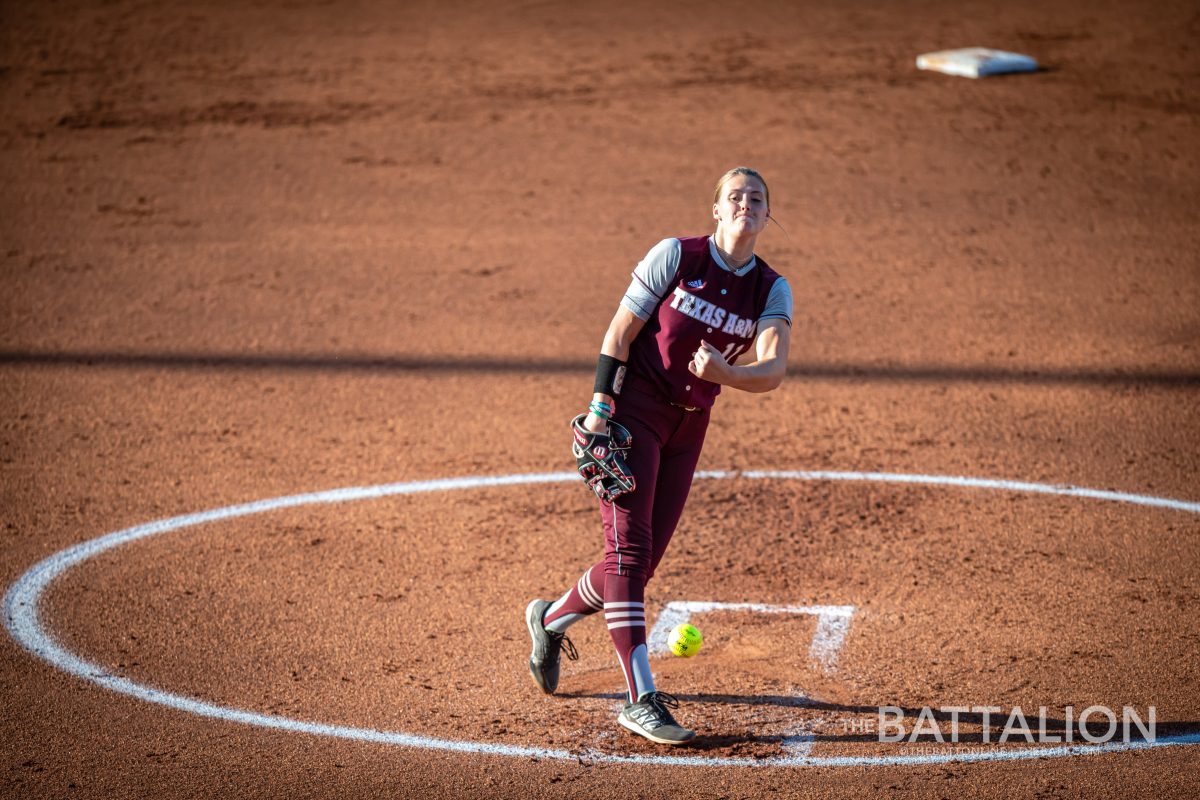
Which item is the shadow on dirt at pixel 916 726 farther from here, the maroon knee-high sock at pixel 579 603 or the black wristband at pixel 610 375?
the black wristband at pixel 610 375

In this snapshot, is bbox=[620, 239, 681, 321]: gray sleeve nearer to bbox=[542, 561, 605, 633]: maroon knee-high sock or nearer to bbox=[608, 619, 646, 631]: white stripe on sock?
bbox=[542, 561, 605, 633]: maroon knee-high sock

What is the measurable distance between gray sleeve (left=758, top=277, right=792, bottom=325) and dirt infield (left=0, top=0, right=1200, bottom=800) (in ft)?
4.91

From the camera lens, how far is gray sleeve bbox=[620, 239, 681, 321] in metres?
4.31

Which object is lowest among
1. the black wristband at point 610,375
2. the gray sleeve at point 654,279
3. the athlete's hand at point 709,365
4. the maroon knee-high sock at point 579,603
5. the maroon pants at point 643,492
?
the maroon knee-high sock at point 579,603

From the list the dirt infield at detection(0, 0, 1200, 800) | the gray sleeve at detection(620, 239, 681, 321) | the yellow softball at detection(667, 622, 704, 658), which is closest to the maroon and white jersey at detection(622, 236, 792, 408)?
the gray sleeve at detection(620, 239, 681, 321)

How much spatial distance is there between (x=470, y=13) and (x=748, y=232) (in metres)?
11.8

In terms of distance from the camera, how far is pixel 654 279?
14.1 ft

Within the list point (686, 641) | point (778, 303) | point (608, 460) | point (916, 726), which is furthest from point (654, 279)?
point (916, 726)

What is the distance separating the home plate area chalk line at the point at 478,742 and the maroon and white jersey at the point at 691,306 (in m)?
1.34

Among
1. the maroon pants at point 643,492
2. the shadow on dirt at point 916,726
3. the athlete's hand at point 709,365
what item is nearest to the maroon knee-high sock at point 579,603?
the maroon pants at point 643,492

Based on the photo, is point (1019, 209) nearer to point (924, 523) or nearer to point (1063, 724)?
point (924, 523)

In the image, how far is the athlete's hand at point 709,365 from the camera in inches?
158

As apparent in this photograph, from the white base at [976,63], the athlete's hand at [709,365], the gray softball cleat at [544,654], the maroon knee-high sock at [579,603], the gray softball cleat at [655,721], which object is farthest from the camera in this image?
the white base at [976,63]

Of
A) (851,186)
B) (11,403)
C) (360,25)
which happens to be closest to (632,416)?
(11,403)
